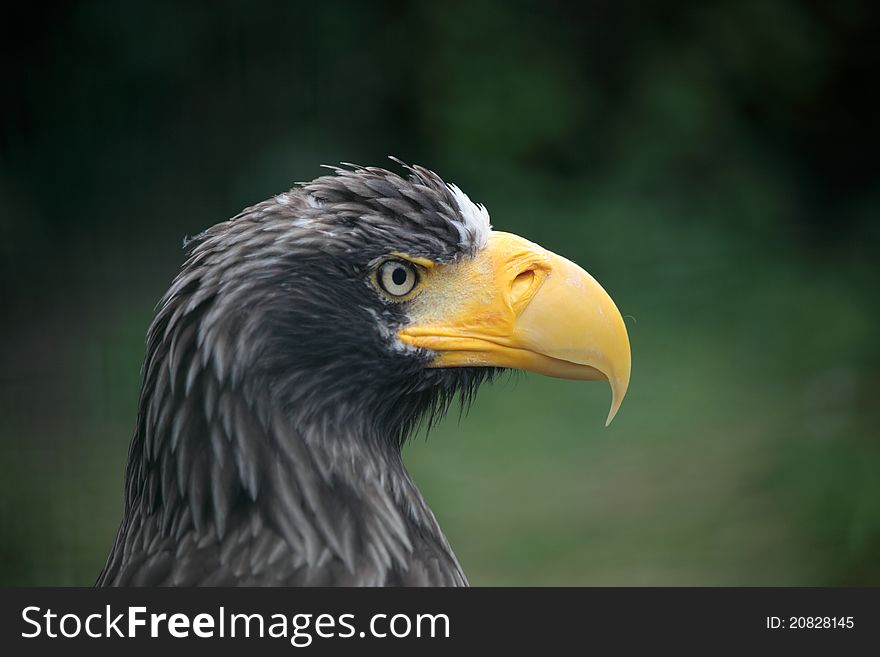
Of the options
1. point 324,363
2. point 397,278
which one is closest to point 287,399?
point 324,363

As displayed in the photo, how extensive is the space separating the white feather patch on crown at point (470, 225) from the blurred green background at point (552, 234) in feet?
7.06

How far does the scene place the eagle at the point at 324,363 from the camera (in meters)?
1.66

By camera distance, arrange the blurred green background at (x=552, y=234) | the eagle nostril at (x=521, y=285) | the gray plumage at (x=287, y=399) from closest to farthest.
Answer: the gray plumage at (x=287, y=399)
the eagle nostril at (x=521, y=285)
the blurred green background at (x=552, y=234)

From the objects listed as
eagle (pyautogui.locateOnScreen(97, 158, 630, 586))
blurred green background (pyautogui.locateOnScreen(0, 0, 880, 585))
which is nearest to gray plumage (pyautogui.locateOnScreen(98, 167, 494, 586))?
eagle (pyautogui.locateOnScreen(97, 158, 630, 586))

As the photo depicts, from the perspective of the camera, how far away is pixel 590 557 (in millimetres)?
3805

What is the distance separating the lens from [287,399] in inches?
66.5

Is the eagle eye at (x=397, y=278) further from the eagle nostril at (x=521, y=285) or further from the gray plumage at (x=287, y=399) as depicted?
the eagle nostril at (x=521, y=285)

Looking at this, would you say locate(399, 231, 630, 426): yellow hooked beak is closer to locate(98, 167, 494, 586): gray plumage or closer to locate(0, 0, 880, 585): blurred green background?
locate(98, 167, 494, 586): gray plumage

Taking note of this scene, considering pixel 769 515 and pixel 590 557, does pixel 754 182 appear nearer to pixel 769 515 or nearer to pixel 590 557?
pixel 769 515

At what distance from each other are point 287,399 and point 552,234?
3710mm

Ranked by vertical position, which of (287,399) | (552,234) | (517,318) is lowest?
(287,399)

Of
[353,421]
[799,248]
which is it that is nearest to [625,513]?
[799,248]

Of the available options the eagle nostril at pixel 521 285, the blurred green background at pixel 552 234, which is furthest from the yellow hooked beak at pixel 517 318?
the blurred green background at pixel 552 234

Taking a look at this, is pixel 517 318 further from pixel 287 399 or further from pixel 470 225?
pixel 287 399
